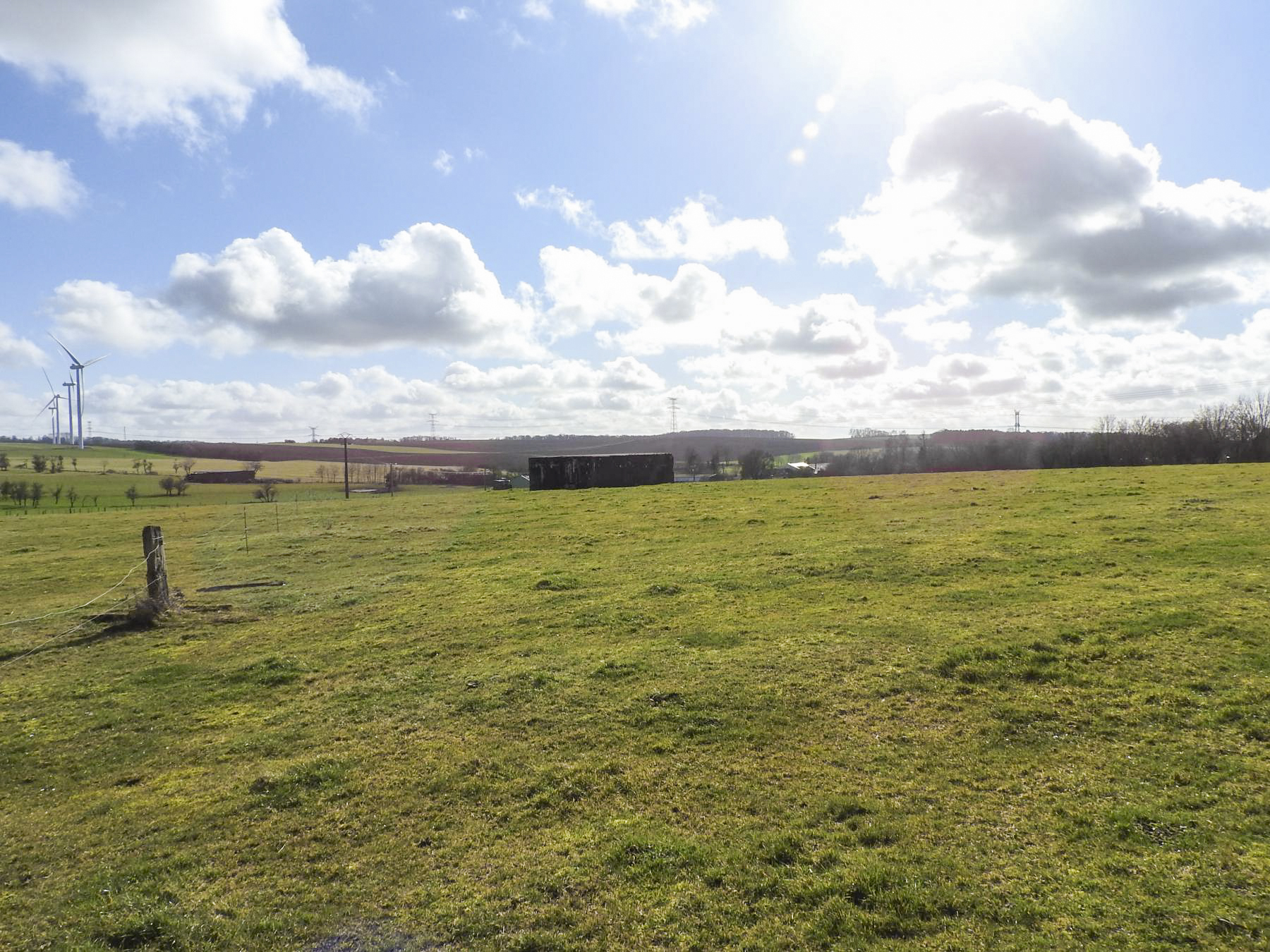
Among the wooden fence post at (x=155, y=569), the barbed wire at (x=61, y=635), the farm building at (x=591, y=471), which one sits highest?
the farm building at (x=591, y=471)

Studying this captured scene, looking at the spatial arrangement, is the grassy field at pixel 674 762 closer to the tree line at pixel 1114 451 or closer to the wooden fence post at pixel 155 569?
the wooden fence post at pixel 155 569

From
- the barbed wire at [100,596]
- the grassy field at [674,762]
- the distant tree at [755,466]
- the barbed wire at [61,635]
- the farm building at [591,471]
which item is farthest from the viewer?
the distant tree at [755,466]

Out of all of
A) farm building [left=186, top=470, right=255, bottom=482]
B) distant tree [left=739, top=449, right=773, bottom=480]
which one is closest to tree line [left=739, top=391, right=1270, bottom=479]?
distant tree [left=739, top=449, right=773, bottom=480]

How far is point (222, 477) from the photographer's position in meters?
96.1

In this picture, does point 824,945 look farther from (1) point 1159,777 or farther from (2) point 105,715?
(2) point 105,715

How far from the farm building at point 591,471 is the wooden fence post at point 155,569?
122 feet

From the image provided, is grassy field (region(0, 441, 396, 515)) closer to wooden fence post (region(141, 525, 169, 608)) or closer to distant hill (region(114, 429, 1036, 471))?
distant hill (region(114, 429, 1036, 471))

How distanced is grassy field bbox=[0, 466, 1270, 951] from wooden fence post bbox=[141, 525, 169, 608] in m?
0.63

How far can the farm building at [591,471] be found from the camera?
53.1 meters

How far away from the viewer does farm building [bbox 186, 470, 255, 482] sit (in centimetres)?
9375

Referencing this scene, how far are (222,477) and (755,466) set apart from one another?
75199 millimetres

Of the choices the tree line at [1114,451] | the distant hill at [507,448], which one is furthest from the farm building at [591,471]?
the distant hill at [507,448]

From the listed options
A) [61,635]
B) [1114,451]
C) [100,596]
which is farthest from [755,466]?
[61,635]

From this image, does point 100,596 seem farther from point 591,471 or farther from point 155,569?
point 591,471
